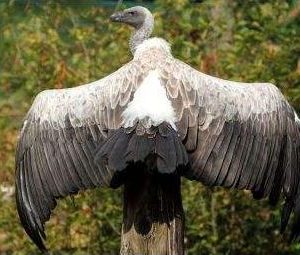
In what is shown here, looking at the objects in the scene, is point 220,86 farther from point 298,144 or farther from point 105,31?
point 105,31

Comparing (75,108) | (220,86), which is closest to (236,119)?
(220,86)

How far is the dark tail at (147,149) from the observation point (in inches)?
276

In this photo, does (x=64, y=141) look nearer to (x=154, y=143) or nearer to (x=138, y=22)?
(x=154, y=143)

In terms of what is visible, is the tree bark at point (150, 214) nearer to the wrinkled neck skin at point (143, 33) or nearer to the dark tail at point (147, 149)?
the dark tail at point (147, 149)

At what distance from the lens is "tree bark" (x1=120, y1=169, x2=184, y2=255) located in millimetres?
7367

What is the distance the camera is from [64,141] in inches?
302

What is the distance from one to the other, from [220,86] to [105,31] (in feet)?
13.4

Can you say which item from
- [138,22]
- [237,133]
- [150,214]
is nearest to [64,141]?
[150,214]

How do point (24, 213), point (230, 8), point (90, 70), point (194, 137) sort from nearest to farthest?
point (194, 137) → point (24, 213) → point (90, 70) → point (230, 8)

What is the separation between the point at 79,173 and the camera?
758 centimetres

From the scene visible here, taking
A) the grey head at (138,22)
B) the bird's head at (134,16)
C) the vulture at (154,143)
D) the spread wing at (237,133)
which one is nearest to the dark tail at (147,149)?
the vulture at (154,143)

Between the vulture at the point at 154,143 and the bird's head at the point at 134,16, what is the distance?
680 millimetres

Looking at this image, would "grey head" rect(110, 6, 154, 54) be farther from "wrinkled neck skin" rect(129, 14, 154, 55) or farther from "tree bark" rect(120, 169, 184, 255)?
"tree bark" rect(120, 169, 184, 255)

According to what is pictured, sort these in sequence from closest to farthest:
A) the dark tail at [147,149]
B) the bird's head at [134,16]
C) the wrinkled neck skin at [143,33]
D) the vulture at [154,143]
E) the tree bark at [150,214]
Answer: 1. the dark tail at [147,149]
2. the vulture at [154,143]
3. the tree bark at [150,214]
4. the wrinkled neck skin at [143,33]
5. the bird's head at [134,16]
